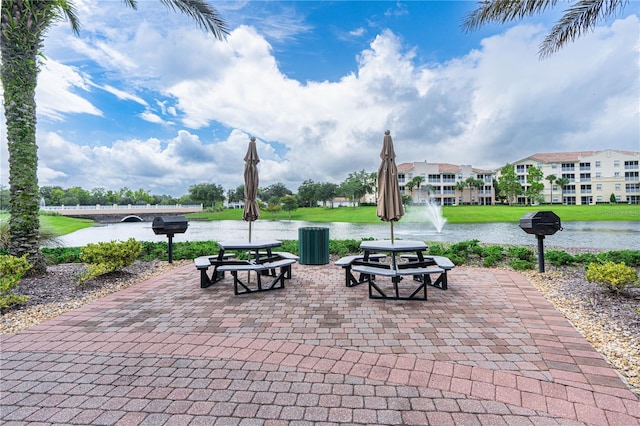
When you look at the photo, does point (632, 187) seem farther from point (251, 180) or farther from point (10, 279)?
point (10, 279)

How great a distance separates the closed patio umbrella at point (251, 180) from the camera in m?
5.26

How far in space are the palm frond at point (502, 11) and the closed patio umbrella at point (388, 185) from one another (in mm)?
4135

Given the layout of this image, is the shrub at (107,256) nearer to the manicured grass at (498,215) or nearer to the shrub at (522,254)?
the shrub at (522,254)

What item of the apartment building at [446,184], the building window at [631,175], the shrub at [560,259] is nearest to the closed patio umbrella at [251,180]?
the shrub at [560,259]

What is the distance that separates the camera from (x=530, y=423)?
1687mm

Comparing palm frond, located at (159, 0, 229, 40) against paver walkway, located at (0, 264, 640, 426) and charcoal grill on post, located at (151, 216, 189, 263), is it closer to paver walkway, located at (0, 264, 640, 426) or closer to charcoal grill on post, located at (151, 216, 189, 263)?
charcoal grill on post, located at (151, 216, 189, 263)

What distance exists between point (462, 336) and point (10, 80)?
7.86m

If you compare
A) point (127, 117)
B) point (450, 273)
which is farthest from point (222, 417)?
point (127, 117)

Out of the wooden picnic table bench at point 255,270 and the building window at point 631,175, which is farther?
the building window at point 631,175

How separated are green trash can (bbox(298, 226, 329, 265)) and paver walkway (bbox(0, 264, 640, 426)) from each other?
8.79 feet

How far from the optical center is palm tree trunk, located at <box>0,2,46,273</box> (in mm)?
5094

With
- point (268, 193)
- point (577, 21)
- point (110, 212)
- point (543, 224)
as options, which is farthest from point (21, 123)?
point (268, 193)

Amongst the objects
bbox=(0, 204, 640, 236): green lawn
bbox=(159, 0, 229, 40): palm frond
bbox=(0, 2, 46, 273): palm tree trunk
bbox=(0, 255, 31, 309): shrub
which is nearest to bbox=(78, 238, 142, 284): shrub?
bbox=(0, 255, 31, 309): shrub

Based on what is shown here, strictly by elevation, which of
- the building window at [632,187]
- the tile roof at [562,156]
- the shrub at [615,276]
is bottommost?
the shrub at [615,276]
